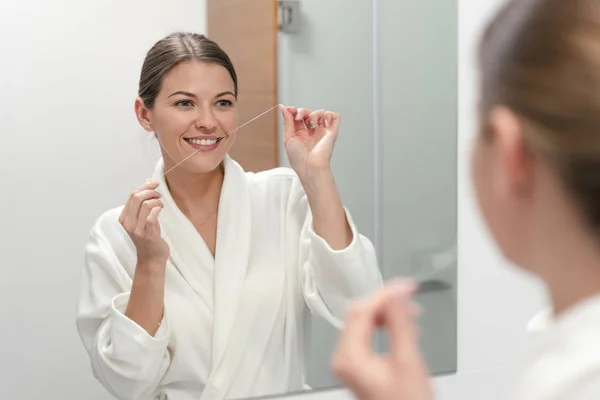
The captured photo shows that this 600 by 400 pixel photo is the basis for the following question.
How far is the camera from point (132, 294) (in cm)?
91

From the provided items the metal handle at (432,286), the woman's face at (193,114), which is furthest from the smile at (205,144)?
the metal handle at (432,286)

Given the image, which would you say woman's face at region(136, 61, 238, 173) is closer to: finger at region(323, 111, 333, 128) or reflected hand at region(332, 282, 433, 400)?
finger at region(323, 111, 333, 128)

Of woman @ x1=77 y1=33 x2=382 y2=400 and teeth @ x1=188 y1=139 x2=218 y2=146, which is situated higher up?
teeth @ x1=188 y1=139 x2=218 y2=146

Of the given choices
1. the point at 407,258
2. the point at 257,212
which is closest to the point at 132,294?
the point at 257,212

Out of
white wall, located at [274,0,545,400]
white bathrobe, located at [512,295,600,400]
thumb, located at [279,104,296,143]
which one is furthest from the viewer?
white wall, located at [274,0,545,400]

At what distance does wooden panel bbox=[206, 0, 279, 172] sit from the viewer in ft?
2.97

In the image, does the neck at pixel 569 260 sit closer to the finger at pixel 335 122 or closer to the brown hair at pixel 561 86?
the brown hair at pixel 561 86

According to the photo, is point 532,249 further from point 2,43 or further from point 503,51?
point 2,43

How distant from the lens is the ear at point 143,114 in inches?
34.9

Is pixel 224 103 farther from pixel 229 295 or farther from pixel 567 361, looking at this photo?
pixel 567 361

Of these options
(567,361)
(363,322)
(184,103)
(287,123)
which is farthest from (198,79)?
(567,361)

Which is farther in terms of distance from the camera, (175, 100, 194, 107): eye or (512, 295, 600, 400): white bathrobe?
(175, 100, 194, 107): eye

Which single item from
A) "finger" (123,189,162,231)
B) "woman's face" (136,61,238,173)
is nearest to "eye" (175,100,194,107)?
"woman's face" (136,61,238,173)

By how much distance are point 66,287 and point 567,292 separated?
0.60 m
